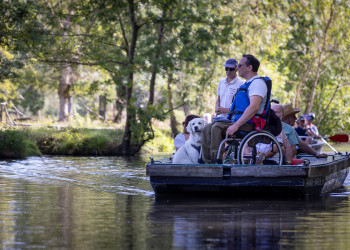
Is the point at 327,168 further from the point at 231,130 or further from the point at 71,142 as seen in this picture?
the point at 71,142

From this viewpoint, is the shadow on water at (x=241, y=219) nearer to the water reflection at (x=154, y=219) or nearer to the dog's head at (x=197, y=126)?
the water reflection at (x=154, y=219)

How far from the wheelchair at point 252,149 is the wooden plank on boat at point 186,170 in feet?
0.84

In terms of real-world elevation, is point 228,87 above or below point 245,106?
above

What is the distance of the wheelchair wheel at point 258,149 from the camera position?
915 centimetres

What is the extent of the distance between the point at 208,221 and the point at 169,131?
26652 mm

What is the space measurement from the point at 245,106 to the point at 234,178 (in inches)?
40.7

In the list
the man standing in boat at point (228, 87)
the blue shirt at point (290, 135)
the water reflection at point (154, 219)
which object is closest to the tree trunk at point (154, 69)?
the water reflection at point (154, 219)

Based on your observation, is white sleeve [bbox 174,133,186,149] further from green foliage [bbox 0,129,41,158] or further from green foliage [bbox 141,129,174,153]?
green foliage [bbox 141,129,174,153]

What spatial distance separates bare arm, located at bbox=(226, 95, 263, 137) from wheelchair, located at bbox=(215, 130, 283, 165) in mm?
175

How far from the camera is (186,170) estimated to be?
32.2ft

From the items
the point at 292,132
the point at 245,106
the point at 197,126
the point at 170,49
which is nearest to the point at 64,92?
the point at 170,49

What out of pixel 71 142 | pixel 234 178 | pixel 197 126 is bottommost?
pixel 234 178

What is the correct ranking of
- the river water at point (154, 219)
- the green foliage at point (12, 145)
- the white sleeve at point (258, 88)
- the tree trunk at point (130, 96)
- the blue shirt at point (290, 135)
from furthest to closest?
the tree trunk at point (130, 96) → the green foliage at point (12, 145) → the blue shirt at point (290, 135) → the white sleeve at point (258, 88) → the river water at point (154, 219)

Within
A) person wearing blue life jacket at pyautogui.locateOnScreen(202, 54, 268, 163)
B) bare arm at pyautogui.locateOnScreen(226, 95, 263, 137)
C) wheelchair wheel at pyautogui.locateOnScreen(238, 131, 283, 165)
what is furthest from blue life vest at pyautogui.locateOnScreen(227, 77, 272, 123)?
wheelchair wheel at pyautogui.locateOnScreen(238, 131, 283, 165)
